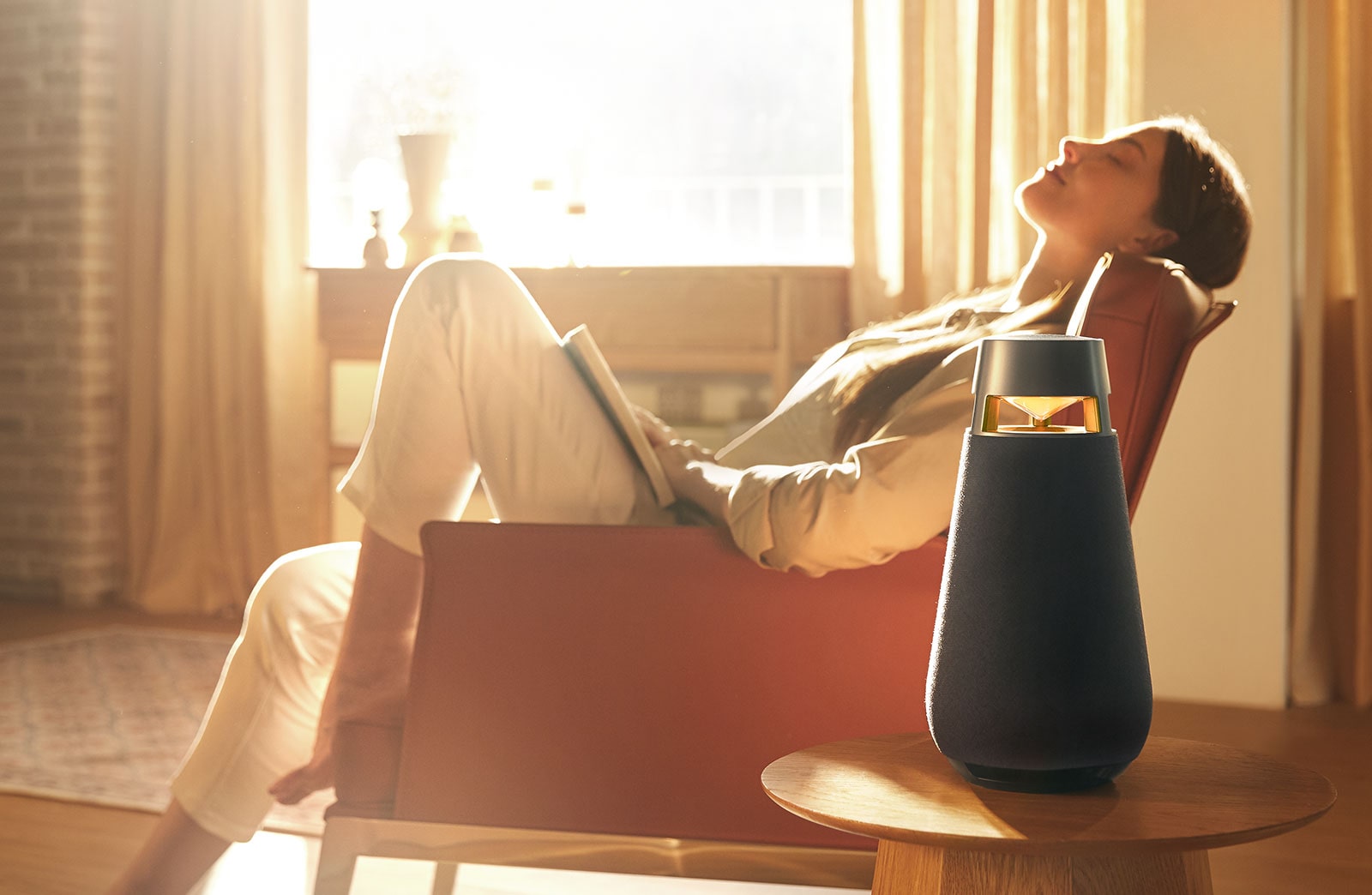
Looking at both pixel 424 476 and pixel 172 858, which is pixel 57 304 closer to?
pixel 172 858

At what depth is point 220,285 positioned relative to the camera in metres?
3.89

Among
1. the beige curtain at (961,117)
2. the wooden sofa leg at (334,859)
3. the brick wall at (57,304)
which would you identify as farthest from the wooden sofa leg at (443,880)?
the brick wall at (57,304)

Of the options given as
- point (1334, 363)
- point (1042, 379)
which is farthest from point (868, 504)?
point (1334, 363)

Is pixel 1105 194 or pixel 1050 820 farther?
pixel 1105 194

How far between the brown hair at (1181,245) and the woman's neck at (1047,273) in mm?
93

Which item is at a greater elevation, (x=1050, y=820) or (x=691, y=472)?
(x=691, y=472)

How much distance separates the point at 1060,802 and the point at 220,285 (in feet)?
11.3

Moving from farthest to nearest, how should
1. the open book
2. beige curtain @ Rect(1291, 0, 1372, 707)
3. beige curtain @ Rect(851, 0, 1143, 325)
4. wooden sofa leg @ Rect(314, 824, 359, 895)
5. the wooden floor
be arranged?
beige curtain @ Rect(851, 0, 1143, 325), beige curtain @ Rect(1291, 0, 1372, 707), the wooden floor, the open book, wooden sofa leg @ Rect(314, 824, 359, 895)

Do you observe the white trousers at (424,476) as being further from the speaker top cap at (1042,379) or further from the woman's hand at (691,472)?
the speaker top cap at (1042,379)

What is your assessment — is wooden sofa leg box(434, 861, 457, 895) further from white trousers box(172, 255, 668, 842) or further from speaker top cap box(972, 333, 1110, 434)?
speaker top cap box(972, 333, 1110, 434)

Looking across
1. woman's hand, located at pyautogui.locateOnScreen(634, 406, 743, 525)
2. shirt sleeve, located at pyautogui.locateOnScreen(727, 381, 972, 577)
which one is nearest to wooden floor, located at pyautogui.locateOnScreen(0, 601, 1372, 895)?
woman's hand, located at pyautogui.locateOnScreen(634, 406, 743, 525)

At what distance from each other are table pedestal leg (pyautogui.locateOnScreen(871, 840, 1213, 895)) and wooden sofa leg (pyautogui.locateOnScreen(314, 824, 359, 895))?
669mm

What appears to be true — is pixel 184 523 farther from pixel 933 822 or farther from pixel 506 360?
pixel 933 822

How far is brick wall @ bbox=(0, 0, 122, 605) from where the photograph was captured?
12.9ft
